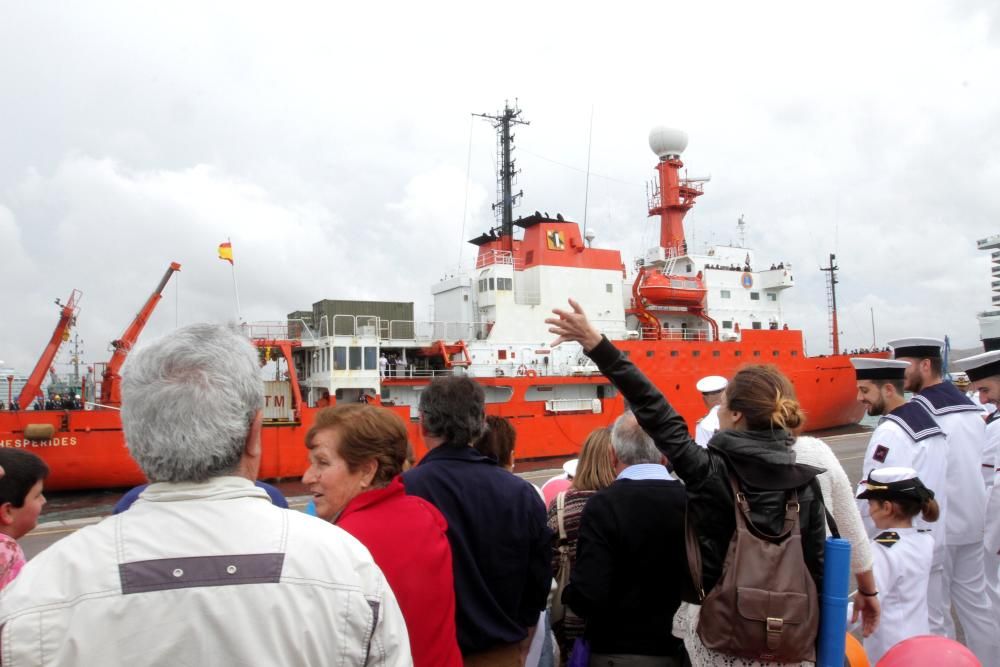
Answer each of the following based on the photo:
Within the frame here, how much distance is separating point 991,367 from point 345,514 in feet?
14.9

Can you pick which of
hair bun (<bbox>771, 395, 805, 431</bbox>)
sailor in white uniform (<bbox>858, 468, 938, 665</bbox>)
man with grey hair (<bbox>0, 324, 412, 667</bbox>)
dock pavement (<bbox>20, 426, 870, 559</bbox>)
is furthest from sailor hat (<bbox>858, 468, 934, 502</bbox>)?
dock pavement (<bbox>20, 426, 870, 559</bbox>)

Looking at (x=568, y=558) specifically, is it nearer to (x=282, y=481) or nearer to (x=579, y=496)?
(x=579, y=496)

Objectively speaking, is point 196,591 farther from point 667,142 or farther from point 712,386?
point 667,142

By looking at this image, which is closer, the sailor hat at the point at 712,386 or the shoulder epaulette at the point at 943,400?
the shoulder epaulette at the point at 943,400

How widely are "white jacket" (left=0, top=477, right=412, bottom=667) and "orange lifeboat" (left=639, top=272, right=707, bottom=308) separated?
20.0 meters

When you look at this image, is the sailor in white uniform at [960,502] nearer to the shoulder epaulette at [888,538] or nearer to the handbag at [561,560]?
the shoulder epaulette at [888,538]

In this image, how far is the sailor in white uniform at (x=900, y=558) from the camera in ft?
10.7

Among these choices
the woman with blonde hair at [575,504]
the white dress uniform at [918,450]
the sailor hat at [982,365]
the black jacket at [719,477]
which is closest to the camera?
the black jacket at [719,477]

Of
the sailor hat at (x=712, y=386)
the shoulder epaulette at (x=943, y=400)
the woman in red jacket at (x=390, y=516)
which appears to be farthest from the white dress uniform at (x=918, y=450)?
the woman in red jacket at (x=390, y=516)

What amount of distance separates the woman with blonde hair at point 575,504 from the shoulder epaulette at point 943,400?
2313 mm

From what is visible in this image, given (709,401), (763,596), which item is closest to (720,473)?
(763,596)

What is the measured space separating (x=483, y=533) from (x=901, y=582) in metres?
2.38

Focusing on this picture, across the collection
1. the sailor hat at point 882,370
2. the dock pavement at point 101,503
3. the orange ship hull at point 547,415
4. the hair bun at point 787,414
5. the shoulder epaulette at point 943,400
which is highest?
the sailor hat at point 882,370

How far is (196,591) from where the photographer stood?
118 centimetres
